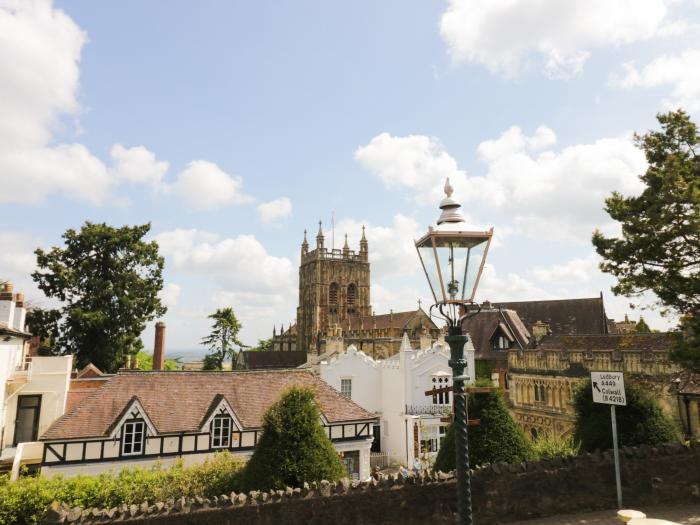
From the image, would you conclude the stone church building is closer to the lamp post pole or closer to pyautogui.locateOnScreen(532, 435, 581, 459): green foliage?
pyautogui.locateOnScreen(532, 435, 581, 459): green foliage

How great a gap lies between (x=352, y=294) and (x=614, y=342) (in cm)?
5603

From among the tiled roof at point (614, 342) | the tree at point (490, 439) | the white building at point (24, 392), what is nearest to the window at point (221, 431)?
the white building at point (24, 392)

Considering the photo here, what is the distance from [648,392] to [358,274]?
65140mm

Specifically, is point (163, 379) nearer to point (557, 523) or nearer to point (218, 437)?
point (218, 437)

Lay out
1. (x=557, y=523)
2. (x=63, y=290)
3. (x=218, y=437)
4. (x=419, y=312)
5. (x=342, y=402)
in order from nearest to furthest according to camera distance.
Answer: (x=557, y=523), (x=218, y=437), (x=342, y=402), (x=63, y=290), (x=419, y=312)

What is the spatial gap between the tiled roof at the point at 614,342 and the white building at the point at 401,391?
7.30 meters

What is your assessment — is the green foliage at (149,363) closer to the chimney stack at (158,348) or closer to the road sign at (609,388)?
the chimney stack at (158,348)

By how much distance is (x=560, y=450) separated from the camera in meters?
13.8

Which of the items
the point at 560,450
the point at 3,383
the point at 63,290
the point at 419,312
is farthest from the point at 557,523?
the point at 419,312

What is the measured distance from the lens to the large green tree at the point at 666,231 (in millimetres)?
14172

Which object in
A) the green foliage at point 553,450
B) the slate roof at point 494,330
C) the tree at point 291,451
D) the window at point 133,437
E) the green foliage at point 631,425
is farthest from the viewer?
the slate roof at point 494,330

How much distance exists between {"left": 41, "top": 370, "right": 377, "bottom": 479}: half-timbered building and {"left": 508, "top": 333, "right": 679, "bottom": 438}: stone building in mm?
→ 10741

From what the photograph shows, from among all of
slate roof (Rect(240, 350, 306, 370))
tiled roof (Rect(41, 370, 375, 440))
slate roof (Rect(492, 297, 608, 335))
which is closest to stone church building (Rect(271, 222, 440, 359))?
slate roof (Rect(240, 350, 306, 370))

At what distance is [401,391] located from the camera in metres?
32.2
